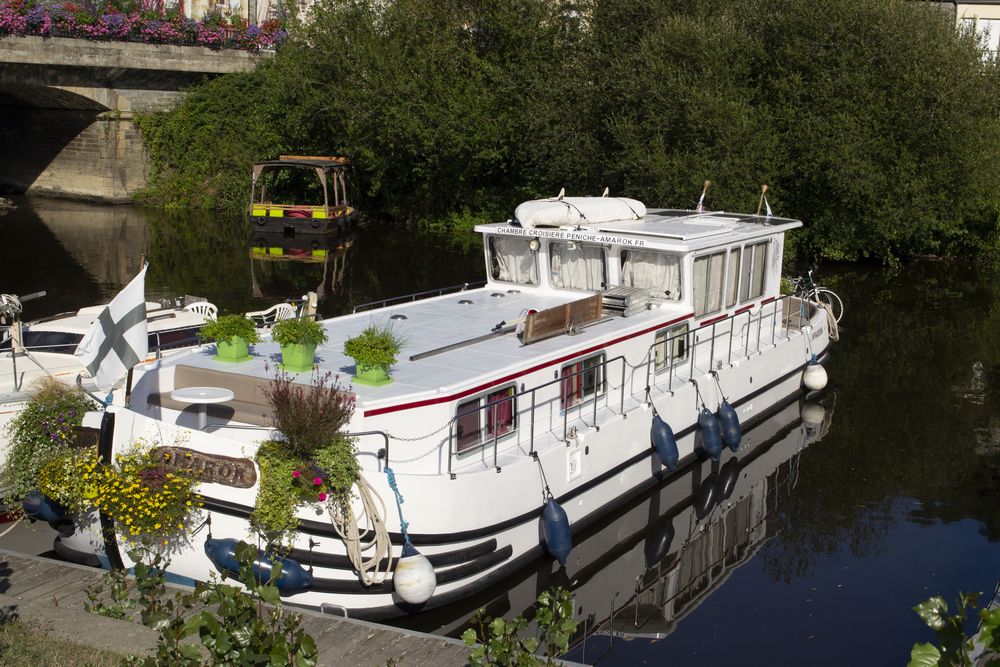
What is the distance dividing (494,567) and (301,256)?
24.5m

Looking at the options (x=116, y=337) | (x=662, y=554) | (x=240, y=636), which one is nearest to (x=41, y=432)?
(x=116, y=337)

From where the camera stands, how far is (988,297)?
2970 cm

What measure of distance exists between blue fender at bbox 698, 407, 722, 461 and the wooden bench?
621cm

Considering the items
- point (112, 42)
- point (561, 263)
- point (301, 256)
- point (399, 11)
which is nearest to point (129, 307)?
point (561, 263)

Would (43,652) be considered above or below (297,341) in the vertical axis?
below

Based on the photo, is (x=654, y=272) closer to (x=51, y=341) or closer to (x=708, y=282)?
(x=708, y=282)

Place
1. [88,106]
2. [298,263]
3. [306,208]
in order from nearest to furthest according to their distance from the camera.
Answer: [298,263], [306,208], [88,106]

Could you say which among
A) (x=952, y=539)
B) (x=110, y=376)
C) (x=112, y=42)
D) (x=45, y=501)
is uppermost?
(x=112, y=42)

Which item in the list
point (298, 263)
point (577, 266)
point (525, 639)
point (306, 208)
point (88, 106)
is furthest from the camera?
point (88, 106)

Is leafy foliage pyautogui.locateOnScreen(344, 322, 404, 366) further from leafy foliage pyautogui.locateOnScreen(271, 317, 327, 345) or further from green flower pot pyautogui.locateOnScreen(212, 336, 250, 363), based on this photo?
green flower pot pyautogui.locateOnScreen(212, 336, 250, 363)

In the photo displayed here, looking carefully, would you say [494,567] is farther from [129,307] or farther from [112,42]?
[112,42]

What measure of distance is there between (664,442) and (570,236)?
373 centimetres

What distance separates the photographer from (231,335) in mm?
12562

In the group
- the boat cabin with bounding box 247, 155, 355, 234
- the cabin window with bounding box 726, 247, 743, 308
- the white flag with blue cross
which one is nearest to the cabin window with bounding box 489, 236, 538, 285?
the cabin window with bounding box 726, 247, 743, 308
